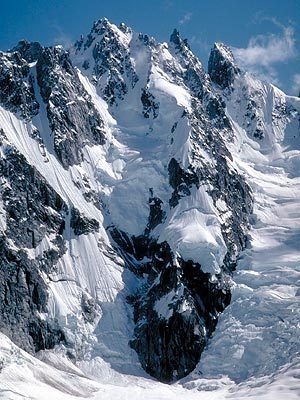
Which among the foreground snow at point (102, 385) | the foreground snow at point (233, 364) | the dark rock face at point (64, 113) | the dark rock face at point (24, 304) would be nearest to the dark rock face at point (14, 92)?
the dark rock face at point (64, 113)

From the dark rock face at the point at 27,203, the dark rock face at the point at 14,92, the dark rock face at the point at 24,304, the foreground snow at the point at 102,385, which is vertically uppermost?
the dark rock face at the point at 14,92

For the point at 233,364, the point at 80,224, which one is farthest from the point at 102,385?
the point at 80,224

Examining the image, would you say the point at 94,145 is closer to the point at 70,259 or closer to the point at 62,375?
the point at 70,259

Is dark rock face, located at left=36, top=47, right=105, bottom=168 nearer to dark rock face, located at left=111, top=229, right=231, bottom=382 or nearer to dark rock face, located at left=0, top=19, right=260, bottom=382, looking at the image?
dark rock face, located at left=0, top=19, right=260, bottom=382

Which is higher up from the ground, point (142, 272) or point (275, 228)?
point (275, 228)

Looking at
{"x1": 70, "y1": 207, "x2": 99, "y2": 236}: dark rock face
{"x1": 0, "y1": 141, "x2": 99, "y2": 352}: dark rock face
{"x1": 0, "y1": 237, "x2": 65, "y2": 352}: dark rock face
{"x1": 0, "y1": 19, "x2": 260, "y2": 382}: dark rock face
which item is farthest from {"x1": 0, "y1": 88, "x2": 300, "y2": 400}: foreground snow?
{"x1": 70, "y1": 207, "x2": 99, "y2": 236}: dark rock face

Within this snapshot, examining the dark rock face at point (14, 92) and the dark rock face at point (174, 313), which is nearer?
the dark rock face at point (174, 313)

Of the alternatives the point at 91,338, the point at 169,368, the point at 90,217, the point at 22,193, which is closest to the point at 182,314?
the point at 169,368

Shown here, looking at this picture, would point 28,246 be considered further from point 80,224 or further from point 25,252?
point 80,224

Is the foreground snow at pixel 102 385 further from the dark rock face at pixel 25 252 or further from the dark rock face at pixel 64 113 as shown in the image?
the dark rock face at pixel 64 113
